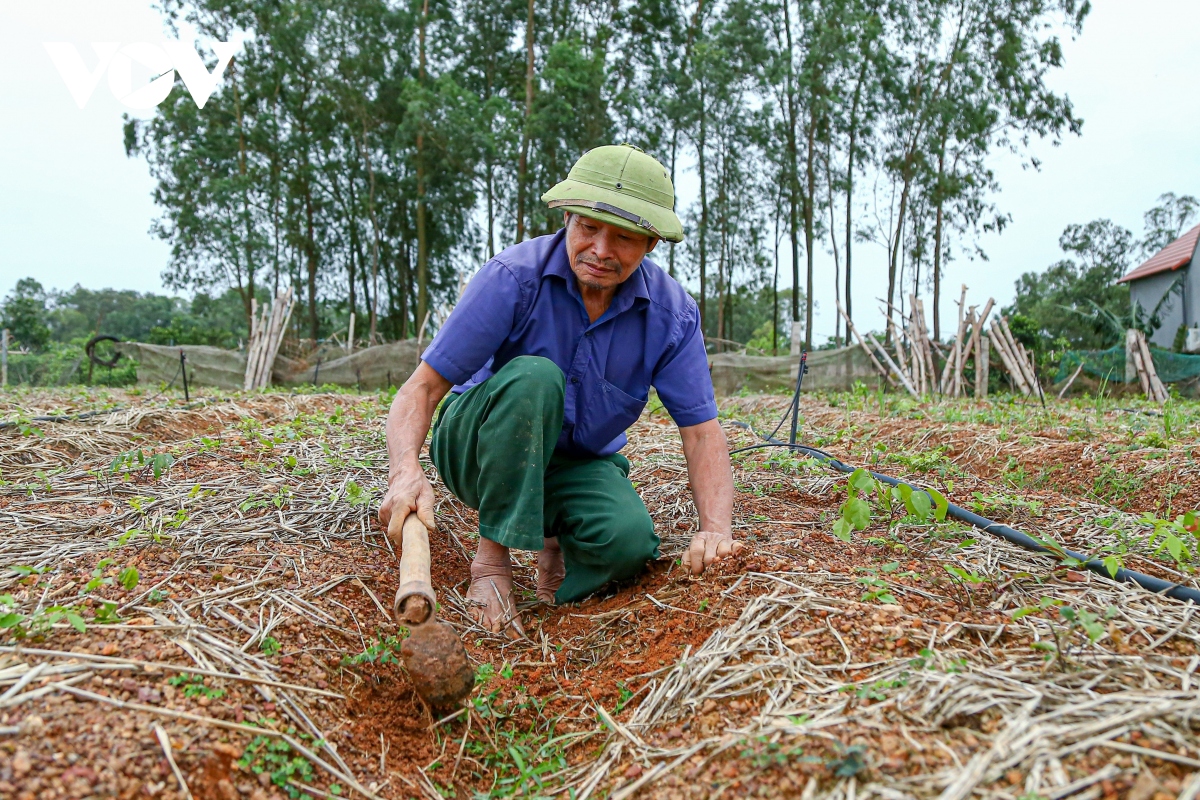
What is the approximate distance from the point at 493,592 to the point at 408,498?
435mm

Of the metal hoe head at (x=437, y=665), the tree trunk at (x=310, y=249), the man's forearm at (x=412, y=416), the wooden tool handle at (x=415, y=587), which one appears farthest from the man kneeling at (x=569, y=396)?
the tree trunk at (x=310, y=249)

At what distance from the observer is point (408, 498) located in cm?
172

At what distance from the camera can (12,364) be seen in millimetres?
13375

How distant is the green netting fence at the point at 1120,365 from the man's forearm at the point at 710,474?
31.8 ft

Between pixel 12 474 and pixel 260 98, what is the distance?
20764 mm

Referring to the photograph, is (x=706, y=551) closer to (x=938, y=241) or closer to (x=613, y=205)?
(x=613, y=205)

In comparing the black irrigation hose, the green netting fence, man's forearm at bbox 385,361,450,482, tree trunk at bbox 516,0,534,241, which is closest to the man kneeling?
man's forearm at bbox 385,361,450,482

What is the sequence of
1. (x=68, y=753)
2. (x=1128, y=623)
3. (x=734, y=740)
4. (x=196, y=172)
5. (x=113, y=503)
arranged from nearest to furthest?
(x=68, y=753), (x=734, y=740), (x=1128, y=623), (x=113, y=503), (x=196, y=172)

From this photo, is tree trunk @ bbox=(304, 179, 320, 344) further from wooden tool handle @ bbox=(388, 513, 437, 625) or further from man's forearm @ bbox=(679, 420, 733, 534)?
wooden tool handle @ bbox=(388, 513, 437, 625)

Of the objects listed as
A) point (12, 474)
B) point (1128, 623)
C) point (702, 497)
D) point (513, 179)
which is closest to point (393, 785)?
point (702, 497)

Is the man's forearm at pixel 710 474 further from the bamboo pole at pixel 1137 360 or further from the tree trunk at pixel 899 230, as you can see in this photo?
the tree trunk at pixel 899 230

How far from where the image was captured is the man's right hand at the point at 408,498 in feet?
5.64

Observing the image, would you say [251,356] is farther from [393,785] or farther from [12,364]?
[393,785]

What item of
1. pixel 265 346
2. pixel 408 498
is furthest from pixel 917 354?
pixel 265 346
